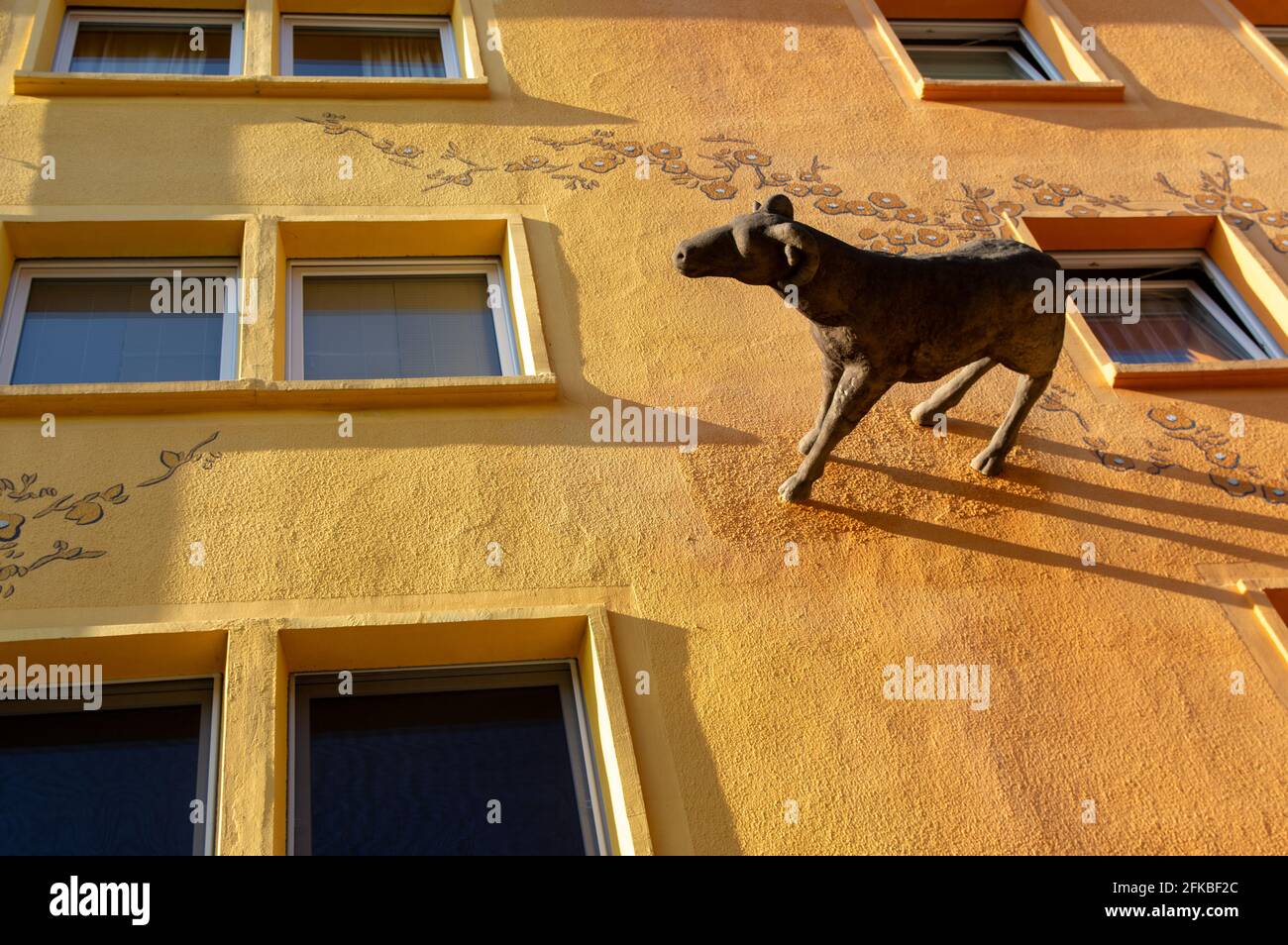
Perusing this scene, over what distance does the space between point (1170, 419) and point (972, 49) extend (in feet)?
12.9

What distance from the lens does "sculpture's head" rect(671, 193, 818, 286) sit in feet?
17.7

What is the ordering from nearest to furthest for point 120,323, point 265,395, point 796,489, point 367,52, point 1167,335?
point 796,489, point 265,395, point 120,323, point 1167,335, point 367,52

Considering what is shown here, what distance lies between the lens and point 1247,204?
8219mm

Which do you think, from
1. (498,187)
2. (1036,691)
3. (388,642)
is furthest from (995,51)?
(388,642)

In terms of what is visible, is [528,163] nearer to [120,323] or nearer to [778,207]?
[120,323]

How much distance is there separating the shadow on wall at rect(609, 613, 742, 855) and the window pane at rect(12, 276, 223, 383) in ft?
8.37

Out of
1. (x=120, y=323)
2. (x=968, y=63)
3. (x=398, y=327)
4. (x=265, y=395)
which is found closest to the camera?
(x=265, y=395)

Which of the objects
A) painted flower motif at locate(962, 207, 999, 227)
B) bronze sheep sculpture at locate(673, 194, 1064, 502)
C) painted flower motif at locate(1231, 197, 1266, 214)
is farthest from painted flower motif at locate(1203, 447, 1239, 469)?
painted flower motif at locate(1231, 197, 1266, 214)

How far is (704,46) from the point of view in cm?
879

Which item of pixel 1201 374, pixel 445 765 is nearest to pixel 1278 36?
pixel 1201 374

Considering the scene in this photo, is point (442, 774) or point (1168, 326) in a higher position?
point (1168, 326)

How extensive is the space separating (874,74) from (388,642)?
4.93 m

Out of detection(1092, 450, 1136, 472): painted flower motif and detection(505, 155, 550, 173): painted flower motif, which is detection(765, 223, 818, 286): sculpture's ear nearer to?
detection(1092, 450, 1136, 472): painted flower motif

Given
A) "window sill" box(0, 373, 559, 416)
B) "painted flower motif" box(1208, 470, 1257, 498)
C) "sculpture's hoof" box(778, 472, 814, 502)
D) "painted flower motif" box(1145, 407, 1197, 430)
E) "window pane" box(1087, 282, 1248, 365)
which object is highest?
"window pane" box(1087, 282, 1248, 365)
